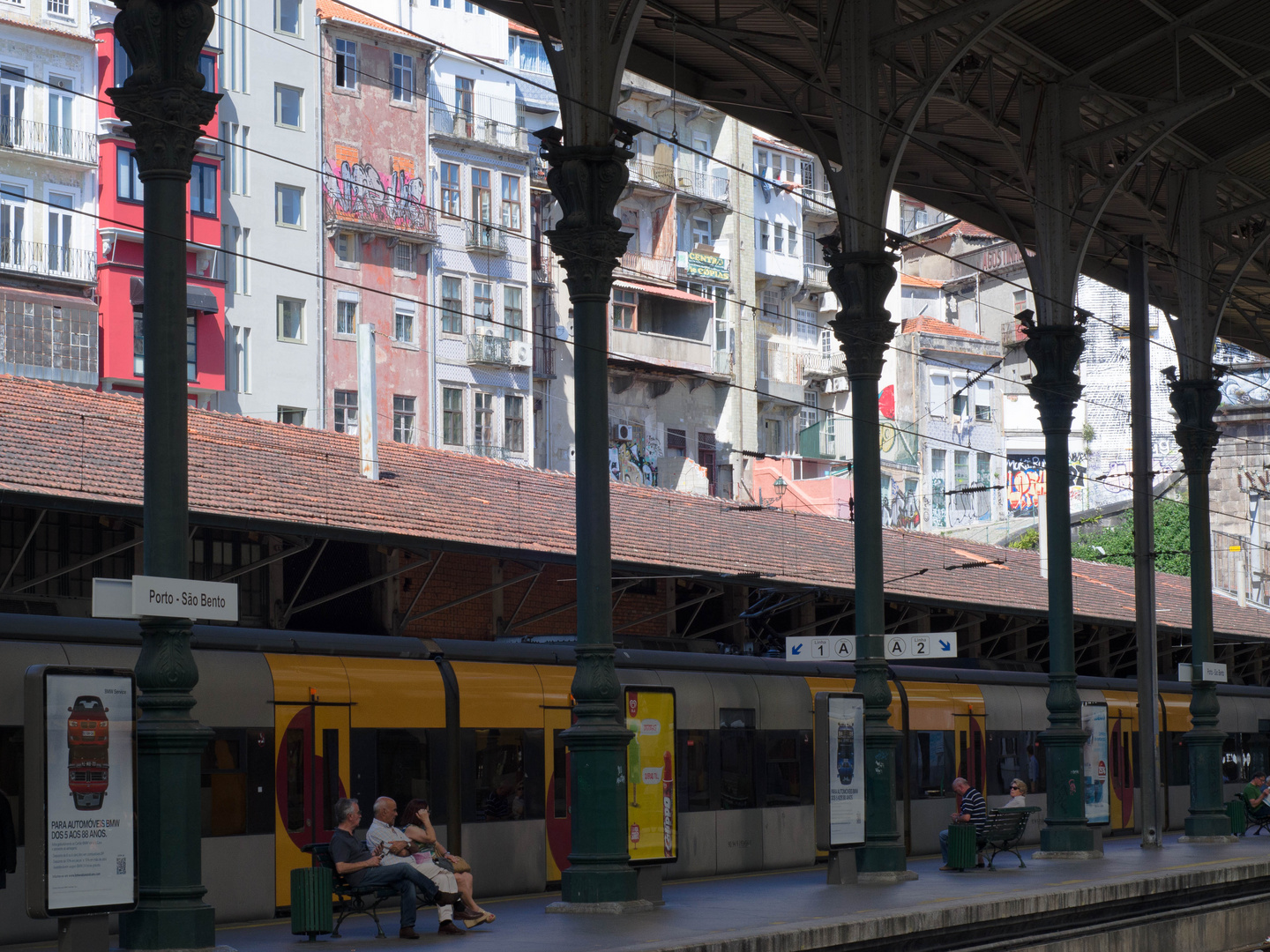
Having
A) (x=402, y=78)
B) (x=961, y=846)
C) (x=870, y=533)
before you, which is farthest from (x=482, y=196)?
(x=870, y=533)

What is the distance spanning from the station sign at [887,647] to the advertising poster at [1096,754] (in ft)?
23.7

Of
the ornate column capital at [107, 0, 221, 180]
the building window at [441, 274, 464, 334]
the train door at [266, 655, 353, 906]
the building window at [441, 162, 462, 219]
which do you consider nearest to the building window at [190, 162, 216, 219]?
the building window at [441, 162, 462, 219]

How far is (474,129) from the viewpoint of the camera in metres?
59.8

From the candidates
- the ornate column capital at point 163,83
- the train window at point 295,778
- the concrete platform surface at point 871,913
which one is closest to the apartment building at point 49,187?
Answer: the concrete platform surface at point 871,913

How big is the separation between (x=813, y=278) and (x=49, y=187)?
35.4m

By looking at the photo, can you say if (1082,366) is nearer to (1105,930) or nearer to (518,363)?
(518,363)

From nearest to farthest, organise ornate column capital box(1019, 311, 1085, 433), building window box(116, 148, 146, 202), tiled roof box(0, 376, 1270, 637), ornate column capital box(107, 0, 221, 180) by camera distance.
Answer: ornate column capital box(107, 0, 221, 180) → tiled roof box(0, 376, 1270, 637) → ornate column capital box(1019, 311, 1085, 433) → building window box(116, 148, 146, 202)

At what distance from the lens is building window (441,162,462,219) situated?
58.9 metres

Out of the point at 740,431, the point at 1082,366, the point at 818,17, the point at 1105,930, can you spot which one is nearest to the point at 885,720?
the point at 1105,930

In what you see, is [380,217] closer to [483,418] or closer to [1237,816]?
[483,418]

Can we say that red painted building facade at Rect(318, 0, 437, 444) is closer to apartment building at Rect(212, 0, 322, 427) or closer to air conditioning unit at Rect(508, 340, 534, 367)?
apartment building at Rect(212, 0, 322, 427)

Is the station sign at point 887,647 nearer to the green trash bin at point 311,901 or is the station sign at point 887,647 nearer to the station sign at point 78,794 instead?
the green trash bin at point 311,901

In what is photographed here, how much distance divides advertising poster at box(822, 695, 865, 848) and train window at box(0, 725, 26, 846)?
710 cm

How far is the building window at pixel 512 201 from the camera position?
60625 mm
